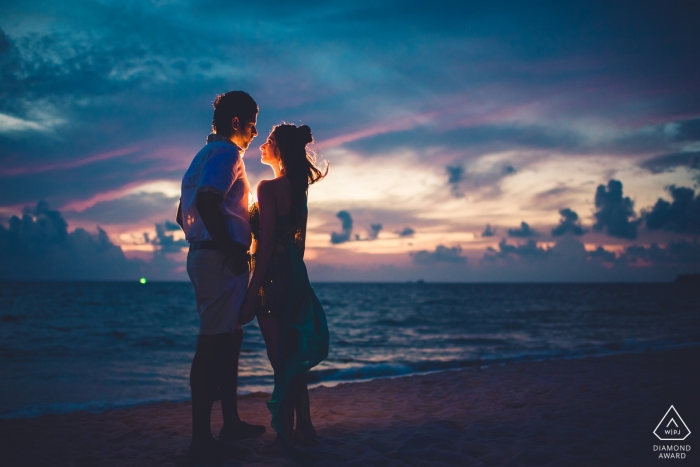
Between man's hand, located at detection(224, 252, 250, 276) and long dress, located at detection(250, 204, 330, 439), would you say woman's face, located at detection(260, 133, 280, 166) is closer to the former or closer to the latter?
long dress, located at detection(250, 204, 330, 439)

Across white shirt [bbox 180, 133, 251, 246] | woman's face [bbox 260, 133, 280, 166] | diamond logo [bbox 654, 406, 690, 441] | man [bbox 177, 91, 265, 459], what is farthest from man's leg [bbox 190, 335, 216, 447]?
diamond logo [bbox 654, 406, 690, 441]

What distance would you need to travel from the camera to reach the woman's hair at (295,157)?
10.7ft

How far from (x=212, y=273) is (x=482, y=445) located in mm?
2582

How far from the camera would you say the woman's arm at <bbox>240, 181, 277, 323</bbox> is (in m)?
3.10

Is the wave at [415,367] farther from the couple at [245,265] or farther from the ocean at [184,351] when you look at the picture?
the couple at [245,265]

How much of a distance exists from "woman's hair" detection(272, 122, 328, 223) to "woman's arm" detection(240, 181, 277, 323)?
0.18 metres

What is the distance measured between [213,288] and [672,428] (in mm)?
4135

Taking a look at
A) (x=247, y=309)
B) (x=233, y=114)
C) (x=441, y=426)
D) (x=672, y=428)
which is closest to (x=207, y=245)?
(x=247, y=309)

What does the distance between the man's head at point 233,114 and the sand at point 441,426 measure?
93.7 inches

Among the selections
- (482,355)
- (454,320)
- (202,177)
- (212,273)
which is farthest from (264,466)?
(454,320)

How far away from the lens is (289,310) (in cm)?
318

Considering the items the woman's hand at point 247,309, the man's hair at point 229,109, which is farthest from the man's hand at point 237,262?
the man's hair at point 229,109

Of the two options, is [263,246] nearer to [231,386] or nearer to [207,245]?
[207,245]

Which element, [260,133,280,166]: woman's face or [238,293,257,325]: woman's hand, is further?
[260,133,280,166]: woman's face
